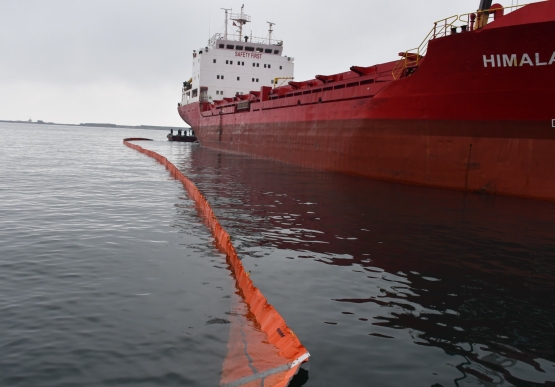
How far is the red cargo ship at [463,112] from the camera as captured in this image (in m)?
10.7

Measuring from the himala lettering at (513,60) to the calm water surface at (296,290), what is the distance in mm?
3597

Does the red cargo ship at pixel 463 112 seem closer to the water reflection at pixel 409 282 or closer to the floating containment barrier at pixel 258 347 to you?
the water reflection at pixel 409 282

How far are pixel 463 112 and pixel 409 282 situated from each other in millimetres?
8233

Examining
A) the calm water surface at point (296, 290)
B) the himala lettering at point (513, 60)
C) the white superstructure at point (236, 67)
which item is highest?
the white superstructure at point (236, 67)

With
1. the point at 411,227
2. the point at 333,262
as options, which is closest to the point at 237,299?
the point at 333,262

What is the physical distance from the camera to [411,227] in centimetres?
843

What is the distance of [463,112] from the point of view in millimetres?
12023

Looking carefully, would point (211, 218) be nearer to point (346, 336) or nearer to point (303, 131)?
point (346, 336)

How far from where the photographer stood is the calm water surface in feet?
11.3

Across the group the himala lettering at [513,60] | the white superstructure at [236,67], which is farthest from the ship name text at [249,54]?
the himala lettering at [513,60]

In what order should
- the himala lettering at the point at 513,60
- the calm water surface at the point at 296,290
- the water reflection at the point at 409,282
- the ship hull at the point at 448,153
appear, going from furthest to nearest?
the ship hull at the point at 448,153
the himala lettering at the point at 513,60
the water reflection at the point at 409,282
the calm water surface at the point at 296,290

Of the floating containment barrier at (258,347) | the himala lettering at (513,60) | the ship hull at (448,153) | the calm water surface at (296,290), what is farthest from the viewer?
the ship hull at (448,153)

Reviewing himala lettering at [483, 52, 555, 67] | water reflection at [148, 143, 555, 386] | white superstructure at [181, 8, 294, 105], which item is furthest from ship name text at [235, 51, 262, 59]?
water reflection at [148, 143, 555, 386]

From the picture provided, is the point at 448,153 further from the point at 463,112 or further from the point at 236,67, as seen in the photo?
the point at 236,67
